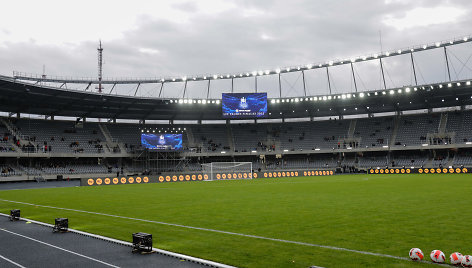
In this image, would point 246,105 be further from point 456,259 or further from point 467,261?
point 467,261

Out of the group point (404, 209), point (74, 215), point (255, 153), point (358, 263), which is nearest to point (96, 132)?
point (255, 153)

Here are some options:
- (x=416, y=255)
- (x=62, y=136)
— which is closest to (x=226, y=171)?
(x=62, y=136)

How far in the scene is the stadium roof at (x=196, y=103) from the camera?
5847 cm

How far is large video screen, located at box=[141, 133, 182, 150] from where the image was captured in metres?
66.0

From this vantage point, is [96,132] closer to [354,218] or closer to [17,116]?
[17,116]

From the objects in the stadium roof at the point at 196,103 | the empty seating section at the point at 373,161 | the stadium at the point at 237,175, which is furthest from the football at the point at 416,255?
the empty seating section at the point at 373,161

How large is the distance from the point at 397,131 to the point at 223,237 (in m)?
69.3

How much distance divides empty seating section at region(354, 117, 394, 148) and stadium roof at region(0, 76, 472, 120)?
7.03 ft

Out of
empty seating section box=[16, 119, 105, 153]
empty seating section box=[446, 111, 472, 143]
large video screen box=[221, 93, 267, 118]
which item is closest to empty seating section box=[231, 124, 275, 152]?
large video screen box=[221, 93, 267, 118]

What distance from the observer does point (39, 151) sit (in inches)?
2409

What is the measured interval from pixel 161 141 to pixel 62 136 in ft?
59.9

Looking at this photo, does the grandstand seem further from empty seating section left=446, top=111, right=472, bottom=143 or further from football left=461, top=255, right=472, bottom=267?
football left=461, top=255, right=472, bottom=267

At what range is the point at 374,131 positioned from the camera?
247ft

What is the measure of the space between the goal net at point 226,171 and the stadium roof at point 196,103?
1457 cm
